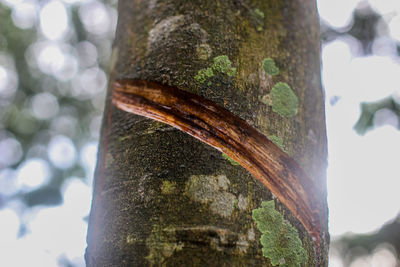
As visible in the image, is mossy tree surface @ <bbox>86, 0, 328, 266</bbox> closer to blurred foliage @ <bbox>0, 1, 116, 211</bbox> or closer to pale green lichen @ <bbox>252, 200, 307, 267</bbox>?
pale green lichen @ <bbox>252, 200, 307, 267</bbox>

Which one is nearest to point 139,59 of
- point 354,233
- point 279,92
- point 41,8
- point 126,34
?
point 126,34

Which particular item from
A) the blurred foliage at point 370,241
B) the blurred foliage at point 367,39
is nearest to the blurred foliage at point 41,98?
the blurred foliage at point 367,39

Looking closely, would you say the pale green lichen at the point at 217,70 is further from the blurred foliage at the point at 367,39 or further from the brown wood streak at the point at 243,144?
the blurred foliage at the point at 367,39

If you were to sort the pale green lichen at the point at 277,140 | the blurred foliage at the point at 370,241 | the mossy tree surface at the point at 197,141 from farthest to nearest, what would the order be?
the blurred foliage at the point at 370,241 < the pale green lichen at the point at 277,140 < the mossy tree surface at the point at 197,141

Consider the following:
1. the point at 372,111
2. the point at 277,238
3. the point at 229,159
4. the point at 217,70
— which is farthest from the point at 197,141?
the point at 372,111

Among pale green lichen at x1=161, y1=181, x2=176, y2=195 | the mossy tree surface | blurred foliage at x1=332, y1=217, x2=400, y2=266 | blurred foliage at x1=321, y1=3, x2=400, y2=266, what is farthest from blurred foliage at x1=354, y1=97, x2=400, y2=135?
blurred foliage at x1=332, y1=217, x2=400, y2=266
